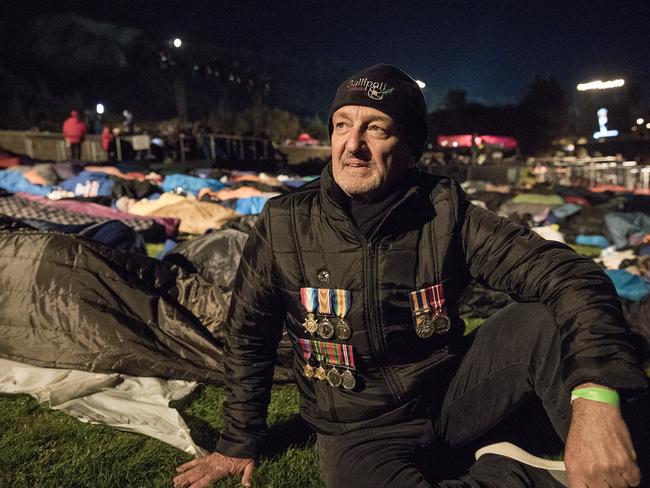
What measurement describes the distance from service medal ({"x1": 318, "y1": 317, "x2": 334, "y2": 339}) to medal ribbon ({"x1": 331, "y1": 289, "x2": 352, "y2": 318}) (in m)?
0.06

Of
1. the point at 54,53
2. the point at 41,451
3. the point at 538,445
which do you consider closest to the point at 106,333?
the point at 41,451

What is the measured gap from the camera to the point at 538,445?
7.66 ft

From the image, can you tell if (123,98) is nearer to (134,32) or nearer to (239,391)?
(134,32)

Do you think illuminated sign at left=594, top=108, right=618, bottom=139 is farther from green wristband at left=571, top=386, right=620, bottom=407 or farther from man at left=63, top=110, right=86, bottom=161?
green wristband at left=571, top=386, right=620, bottom=407

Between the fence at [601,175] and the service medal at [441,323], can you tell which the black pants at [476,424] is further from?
the fence at [601,175]

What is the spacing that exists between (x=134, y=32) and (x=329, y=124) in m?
95.7

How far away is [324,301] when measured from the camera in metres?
1.88

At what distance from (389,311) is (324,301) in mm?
256

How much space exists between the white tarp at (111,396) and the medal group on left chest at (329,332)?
2.74ft

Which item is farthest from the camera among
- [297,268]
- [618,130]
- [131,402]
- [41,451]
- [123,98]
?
[123,98]

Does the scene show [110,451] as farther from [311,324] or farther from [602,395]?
[602,395]

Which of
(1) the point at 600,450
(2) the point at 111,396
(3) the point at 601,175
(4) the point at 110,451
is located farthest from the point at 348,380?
(3) the point at 601,175

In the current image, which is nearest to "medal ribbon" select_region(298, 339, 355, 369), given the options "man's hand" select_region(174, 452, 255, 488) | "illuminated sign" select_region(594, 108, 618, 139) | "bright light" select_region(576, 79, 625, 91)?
"man's hand" select_region(174, 452, 255, 488)

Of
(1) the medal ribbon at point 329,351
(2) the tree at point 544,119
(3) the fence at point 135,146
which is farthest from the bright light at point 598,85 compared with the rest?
(1) the medal ribbon at point 329,351
